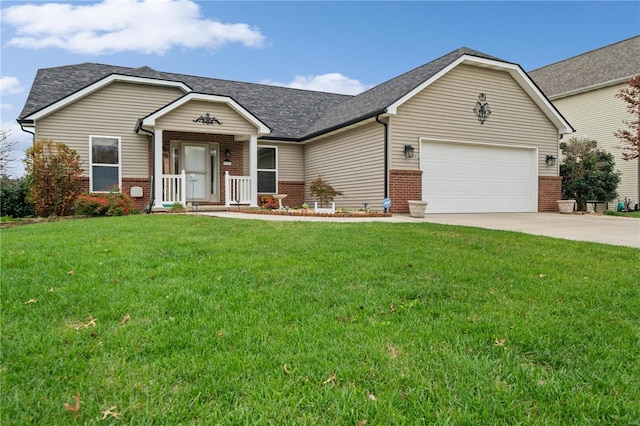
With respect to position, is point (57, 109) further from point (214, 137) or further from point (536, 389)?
point (536, 389)

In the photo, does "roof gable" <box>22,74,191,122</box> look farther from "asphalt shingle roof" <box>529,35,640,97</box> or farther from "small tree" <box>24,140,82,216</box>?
"asphalt shingle roof" <box>529,35,640,97</box>

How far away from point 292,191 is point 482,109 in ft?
25.7

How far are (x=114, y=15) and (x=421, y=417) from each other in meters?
13.1

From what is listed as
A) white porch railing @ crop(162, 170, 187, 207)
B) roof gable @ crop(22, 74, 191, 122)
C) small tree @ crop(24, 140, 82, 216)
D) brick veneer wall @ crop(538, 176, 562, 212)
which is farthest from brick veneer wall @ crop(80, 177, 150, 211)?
brick veneer wall @ crop(538, 176, 562, 212)

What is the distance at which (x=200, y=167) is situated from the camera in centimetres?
1495

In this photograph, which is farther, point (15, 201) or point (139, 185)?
point (139, 185)

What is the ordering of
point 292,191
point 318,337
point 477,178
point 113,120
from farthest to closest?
point 292,191, point 477,178, point 113,120, point 318,337

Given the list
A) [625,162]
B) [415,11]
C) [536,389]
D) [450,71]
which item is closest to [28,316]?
[536,389]

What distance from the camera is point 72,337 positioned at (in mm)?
2770

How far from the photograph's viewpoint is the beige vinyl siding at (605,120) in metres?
19.0

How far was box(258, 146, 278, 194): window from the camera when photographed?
16.1 meters

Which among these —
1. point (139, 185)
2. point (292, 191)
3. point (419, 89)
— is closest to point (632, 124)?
point (419, 89)

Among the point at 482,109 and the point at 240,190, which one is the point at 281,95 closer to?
the point at 240,190

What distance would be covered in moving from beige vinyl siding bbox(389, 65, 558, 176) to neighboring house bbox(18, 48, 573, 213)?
4 cm
